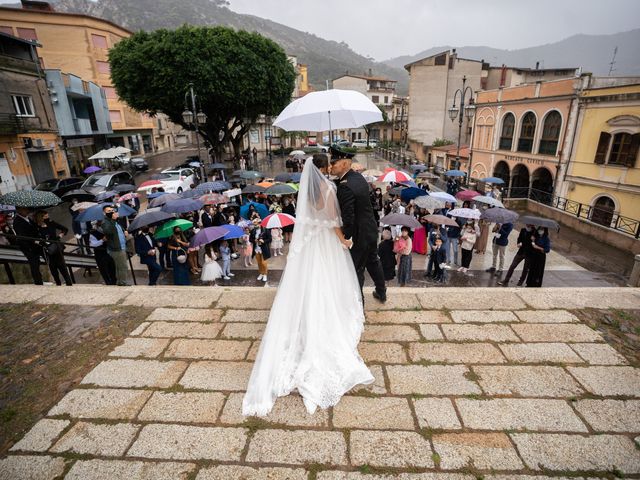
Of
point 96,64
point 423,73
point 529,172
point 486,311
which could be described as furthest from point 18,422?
point 423,73

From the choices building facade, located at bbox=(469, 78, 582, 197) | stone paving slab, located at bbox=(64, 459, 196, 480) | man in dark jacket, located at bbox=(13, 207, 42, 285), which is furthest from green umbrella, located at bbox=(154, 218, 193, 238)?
building facade, located at bbox=(469, 78, 582, 197)

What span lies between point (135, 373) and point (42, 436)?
0.90 m

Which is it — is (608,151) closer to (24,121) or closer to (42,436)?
(42,436)

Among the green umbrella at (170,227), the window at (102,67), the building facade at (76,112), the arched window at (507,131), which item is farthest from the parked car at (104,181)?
the arched window at (507,131)

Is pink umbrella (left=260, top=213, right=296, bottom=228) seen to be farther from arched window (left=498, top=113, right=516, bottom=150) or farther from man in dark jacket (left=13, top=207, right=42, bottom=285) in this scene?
arched window (left=498, top=113, right=516, bottom=150)

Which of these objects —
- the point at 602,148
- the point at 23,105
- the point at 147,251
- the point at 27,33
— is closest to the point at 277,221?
the point at 147,251

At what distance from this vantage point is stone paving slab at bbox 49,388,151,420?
3143 millimetres

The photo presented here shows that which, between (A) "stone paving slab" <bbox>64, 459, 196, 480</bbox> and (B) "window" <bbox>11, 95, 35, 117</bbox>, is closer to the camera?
(A) "stone paving slab" <bbox>64, 459, 196, 480</bbox>

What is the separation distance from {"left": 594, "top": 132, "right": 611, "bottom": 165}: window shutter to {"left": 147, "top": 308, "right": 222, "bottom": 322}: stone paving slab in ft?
81.6

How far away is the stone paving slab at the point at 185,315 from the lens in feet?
15.5

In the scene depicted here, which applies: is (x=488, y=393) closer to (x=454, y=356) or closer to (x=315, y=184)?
(x=454, y=356)

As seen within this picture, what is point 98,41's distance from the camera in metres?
36.2

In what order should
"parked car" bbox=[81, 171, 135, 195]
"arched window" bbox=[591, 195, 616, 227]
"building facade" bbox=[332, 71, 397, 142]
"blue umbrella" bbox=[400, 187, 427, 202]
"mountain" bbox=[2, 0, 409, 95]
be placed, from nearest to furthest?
1. "blue umbrella" bbox=[400, 187, 427, 202]
2. "parked car" bbox=[81, 171, 135, 195]
3. "arched window" bbox=[591, 195, 616, 227]
4. "building facade" bbox=[332, 71, 397, 142]
5. "mountain" bbox=[2, 0, 409, 95]

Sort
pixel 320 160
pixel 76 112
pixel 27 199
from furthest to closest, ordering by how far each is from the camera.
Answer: pixel 76 112, pixel 27 199, pixel 320 160
